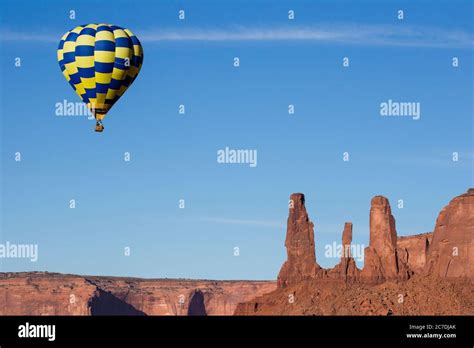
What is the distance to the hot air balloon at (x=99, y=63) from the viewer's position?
408ft

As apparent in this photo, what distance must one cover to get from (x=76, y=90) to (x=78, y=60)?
2890 mm

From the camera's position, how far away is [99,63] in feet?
410

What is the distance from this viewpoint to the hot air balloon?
408 ft
